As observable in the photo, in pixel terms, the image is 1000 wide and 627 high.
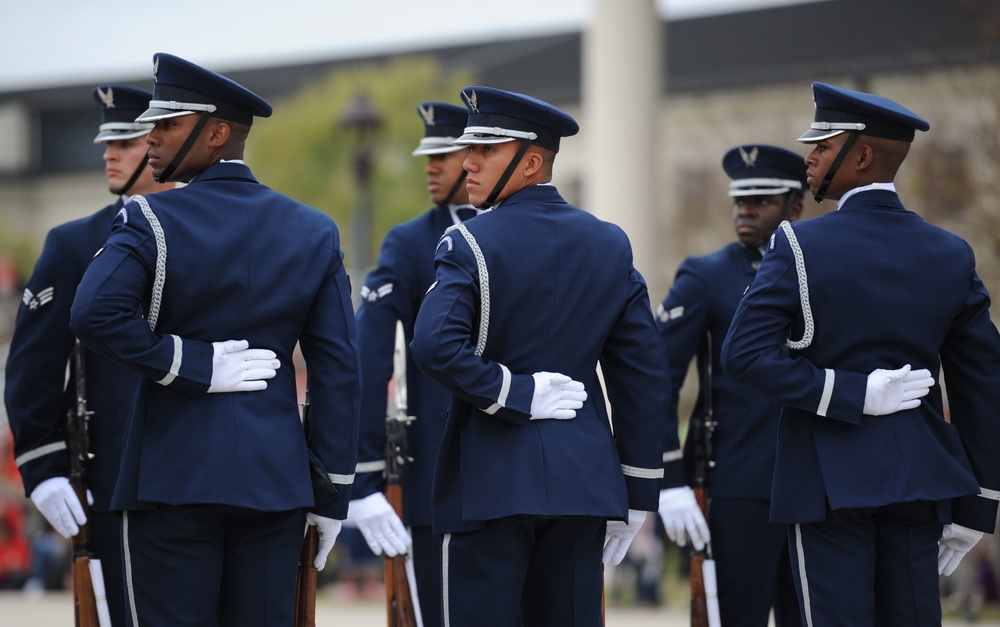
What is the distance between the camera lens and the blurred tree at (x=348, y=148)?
27.6 m

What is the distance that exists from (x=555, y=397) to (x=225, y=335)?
91 cm

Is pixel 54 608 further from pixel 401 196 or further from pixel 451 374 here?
pixel 401 196

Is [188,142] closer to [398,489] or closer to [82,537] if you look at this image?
[82,537]

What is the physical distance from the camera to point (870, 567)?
13.0 ft

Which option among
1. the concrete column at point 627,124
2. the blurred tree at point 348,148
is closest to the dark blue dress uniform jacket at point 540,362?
the concrete column at point 627,124

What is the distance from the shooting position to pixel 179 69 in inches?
155

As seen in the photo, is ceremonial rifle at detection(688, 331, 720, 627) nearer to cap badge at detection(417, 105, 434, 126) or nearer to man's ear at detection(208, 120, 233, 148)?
cap badge at detection(417, 105, 434, 126)

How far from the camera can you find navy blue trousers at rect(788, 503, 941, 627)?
3.90m

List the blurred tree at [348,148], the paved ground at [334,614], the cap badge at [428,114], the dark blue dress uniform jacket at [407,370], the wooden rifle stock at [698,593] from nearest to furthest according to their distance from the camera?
the wooden rifle stock at [698,593]
the dark blue dress uniform jacket at [407,370]
the cap badge at [428,114]
the paved ground at [334,614]
the blurred tree at [348,148]

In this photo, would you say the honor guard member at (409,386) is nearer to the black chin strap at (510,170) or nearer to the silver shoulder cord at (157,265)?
the black chin strap at (510,170)

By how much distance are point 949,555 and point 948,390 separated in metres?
0.50

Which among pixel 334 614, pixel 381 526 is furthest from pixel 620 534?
pixel 334 614

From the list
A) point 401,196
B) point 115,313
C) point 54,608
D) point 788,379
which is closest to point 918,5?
point 54,608

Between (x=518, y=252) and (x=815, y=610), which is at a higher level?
(x=518, y=252)
